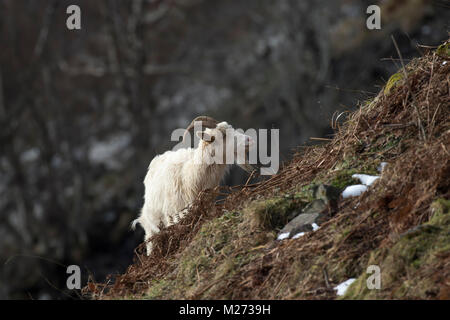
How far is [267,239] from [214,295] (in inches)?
28.2

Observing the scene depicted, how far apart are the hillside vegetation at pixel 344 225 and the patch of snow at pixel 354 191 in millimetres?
61

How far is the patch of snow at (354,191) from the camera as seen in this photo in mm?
4741

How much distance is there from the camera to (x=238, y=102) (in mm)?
25812

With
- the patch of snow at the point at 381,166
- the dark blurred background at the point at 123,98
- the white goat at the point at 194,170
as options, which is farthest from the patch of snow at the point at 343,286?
the dark blurred background at the point at 123,98

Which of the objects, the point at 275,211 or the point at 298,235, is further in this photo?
the point at 275,211

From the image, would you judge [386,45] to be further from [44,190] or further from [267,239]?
[267,239]

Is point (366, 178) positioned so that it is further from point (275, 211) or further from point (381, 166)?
point (275, 211)

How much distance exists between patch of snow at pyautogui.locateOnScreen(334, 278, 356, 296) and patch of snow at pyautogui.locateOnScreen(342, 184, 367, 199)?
0.87 meters

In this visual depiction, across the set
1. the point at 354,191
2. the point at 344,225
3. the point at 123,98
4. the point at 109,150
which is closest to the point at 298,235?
the point at 344,225

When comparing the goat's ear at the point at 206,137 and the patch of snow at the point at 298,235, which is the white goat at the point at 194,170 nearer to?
the goat's ear at the point at 206,137

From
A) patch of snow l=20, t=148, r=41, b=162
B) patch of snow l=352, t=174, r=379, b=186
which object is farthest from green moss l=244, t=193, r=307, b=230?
patch of snow l=20, t=148, r=41, b=162

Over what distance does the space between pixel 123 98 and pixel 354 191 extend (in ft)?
69.6

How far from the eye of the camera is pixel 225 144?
306 inches

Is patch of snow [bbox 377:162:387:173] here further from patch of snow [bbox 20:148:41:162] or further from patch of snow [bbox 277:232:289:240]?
patch of snow [bbox 20:148:41:162]
